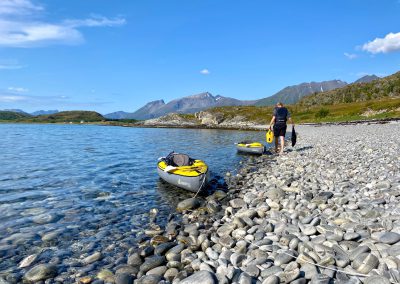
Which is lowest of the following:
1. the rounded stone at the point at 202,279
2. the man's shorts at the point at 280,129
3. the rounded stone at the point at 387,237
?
the rounded stone at the point at 202,279

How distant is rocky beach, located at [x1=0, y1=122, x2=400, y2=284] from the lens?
708 centimetres

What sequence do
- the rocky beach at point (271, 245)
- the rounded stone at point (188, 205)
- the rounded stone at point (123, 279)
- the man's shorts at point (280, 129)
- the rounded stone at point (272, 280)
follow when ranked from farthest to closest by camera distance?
the man's shorts at point (280, 129) → the rounded stone at point (188, 205) → the rounded stone at point (123, 279) → the rocky beach at point (271, 245) → the rounded stone at point (272, 280)

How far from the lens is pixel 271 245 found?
8.69 metres

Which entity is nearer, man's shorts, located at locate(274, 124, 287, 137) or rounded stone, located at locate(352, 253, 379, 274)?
rounded stone, located at locate(352, 253, 379, 274)

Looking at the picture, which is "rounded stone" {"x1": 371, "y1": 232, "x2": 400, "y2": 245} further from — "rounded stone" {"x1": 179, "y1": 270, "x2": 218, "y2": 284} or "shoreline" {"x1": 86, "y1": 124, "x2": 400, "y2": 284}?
"rounded stone" {"x1": 179, "y1": 270, "x2": 218, "y2": 284}

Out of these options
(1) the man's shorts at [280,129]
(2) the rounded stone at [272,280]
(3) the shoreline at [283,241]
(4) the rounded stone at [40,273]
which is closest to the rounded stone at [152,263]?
(3) the shoreline at [283,241]

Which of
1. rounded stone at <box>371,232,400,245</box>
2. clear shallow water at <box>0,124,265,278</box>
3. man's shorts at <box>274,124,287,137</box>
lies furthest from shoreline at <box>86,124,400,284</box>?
man's shorts at <box>274,124,287,137</box>

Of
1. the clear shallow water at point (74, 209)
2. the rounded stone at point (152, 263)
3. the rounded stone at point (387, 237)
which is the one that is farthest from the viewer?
the clear shallow water at point (74, 209)

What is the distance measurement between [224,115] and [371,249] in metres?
162

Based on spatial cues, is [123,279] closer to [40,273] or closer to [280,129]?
[40,273]

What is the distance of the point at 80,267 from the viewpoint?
9.04 meters

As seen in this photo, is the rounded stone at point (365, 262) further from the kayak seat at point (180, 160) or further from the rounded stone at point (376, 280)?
the kayak seat at point (180, 160)

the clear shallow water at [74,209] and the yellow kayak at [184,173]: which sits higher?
the yellow kayak at [184,173]

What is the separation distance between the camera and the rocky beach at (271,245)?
708 cm
